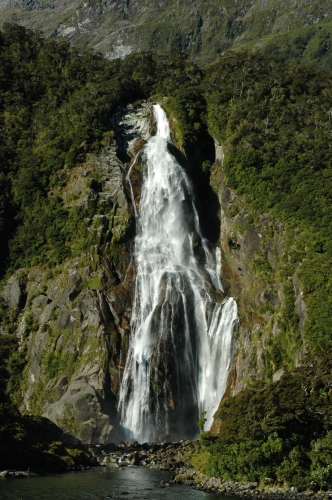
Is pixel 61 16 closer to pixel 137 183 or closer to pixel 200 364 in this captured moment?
pixel 137 183

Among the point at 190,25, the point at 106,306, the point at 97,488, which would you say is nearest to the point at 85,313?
the point at 106,306

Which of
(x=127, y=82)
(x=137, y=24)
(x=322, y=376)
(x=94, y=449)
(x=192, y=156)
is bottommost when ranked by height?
(x=94, y=449)

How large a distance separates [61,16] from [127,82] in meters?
121

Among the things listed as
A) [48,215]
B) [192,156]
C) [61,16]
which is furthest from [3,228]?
[61,16]

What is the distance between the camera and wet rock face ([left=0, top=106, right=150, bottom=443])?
55719 millimetres

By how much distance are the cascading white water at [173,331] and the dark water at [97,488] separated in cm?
1320

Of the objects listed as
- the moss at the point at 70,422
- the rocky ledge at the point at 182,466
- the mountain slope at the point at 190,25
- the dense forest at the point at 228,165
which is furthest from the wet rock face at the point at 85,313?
the mountain slope at the point at 190,25

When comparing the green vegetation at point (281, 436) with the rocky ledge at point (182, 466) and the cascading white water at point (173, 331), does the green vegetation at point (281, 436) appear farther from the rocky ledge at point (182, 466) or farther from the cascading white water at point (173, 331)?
the cascading white water at point (173, 331)

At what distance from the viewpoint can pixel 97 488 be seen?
38438 millimetres

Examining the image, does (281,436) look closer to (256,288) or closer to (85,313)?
(256,288)

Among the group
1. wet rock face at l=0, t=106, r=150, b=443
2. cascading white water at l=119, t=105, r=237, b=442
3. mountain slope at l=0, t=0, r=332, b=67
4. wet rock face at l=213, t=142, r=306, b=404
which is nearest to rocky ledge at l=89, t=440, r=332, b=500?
wet rock face at l=0, t=106, r=150, b=443

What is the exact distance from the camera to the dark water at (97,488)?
3591cm

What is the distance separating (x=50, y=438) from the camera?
50.2m

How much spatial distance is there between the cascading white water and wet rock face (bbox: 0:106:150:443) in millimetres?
1367
